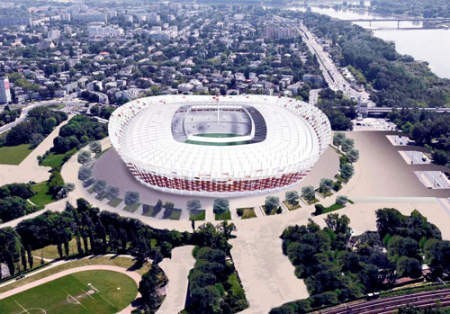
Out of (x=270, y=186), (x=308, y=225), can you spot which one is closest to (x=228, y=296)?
(x=308, y=225)

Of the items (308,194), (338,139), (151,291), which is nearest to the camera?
(151,291)

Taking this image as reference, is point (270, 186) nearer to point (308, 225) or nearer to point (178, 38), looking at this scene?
point (308, 225)

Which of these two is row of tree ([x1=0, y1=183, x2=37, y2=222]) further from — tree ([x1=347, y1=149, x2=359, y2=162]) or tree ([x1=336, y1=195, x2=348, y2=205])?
tree ([x1=347, y1=149, x2=359, y2=162])

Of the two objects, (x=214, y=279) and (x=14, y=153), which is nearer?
(x=214, y=279)

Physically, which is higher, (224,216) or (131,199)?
(131,199)

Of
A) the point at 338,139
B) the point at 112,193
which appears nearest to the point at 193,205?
the point at 112,193

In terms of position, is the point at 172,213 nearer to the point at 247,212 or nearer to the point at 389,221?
the point at 247,212

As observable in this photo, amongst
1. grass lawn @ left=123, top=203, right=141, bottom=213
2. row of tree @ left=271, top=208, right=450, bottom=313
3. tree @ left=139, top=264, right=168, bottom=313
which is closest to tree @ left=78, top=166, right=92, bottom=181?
grass lawn @ left=123, top=203, right=141, bottom=213
